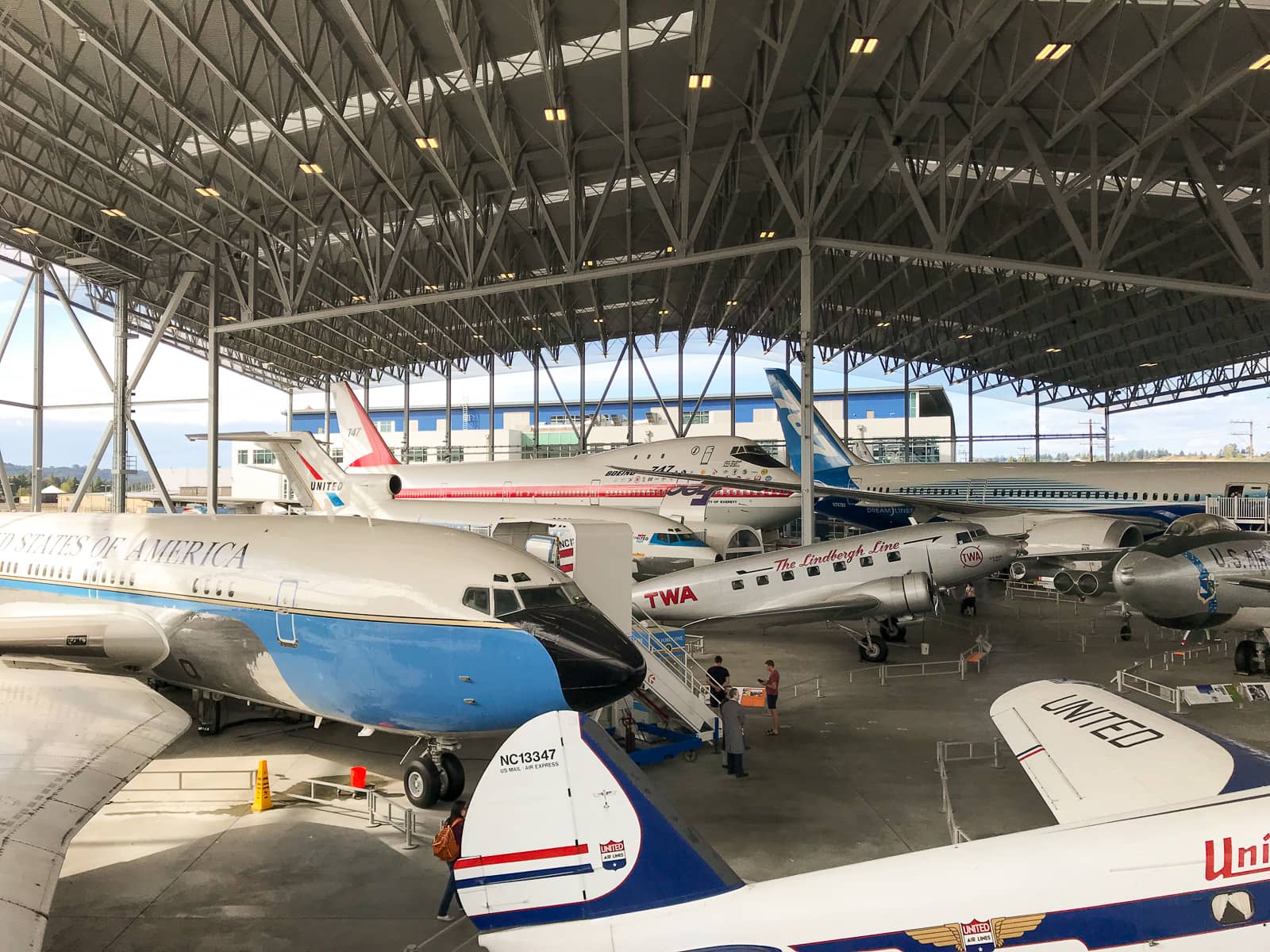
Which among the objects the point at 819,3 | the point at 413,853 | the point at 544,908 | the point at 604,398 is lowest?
the point at 413,853

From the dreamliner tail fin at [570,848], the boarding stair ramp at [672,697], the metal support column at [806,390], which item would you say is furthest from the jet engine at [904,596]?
the dreamliner tail fin at [570,848]

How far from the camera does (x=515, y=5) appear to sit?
16.4 meters

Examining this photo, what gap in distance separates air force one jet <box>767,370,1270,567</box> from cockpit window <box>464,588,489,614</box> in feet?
44.8

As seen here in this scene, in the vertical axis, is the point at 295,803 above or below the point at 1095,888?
below

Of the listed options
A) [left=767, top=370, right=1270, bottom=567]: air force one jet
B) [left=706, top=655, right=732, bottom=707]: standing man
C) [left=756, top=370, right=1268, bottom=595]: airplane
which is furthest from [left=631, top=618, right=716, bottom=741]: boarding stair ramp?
[left=767, top=370, right=1270, bottom=567]: air force one jet

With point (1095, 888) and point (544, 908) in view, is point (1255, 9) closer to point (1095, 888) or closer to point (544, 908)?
point (1095, 888)

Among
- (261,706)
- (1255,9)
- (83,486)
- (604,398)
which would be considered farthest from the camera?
(604,398)

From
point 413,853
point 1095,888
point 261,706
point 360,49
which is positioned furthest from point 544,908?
point 360,49

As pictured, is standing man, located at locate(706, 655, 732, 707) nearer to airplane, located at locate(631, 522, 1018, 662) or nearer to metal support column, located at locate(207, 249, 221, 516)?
airplane, located at locate(631, 522, 1018, 662)

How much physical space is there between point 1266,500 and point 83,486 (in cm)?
3997

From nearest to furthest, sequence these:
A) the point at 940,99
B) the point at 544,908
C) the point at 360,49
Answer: the point at 544,908 → the point at 360,49 → the point at 940,99

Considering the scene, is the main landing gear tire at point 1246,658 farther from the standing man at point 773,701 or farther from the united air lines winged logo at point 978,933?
the united air lines winged logo at point 978,933

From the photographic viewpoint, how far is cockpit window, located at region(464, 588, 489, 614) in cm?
910

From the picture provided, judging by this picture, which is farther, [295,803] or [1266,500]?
[1266,500]
